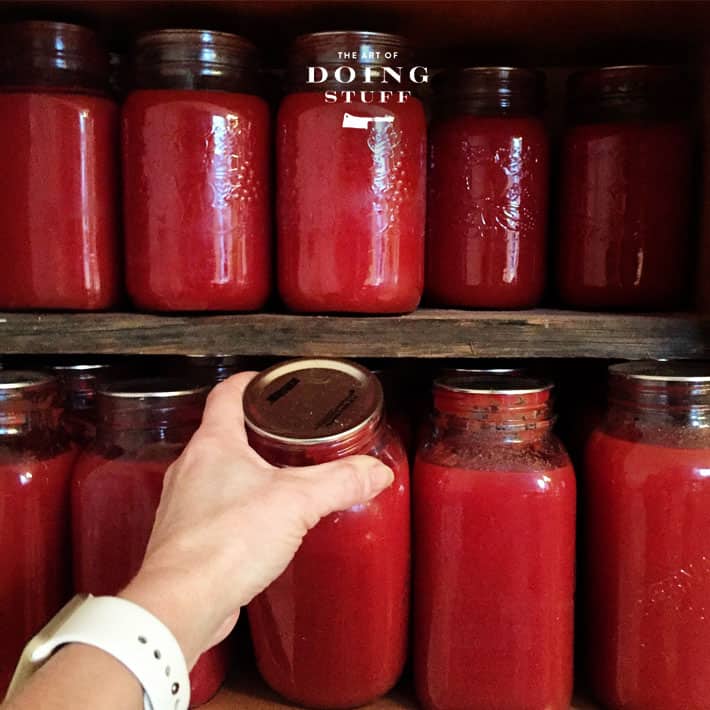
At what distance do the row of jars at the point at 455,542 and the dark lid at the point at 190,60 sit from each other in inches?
11.9

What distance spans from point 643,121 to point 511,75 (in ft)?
0.50

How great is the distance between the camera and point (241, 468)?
0.64 meters

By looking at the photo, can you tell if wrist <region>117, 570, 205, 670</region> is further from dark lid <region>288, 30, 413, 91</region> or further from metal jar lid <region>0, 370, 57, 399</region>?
dark lid <region>288, 30, 413, 91</region>

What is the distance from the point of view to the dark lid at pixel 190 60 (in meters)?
0.79

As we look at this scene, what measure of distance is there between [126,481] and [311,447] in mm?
223

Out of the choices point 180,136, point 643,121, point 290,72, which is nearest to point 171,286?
point 180,136

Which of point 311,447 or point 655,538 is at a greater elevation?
point 311,447

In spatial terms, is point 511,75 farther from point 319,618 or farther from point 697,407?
point 319,618

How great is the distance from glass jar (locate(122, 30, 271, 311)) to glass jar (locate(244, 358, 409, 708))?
127mm

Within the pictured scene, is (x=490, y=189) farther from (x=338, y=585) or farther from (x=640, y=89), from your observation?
(x=338, y=585)

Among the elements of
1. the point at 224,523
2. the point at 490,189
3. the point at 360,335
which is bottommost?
the point at 224,523

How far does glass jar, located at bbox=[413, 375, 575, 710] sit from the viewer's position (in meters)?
0.77

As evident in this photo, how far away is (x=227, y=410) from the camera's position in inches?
28.0

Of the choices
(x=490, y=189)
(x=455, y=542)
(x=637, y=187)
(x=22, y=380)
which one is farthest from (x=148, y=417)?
(x=637, y=187)
